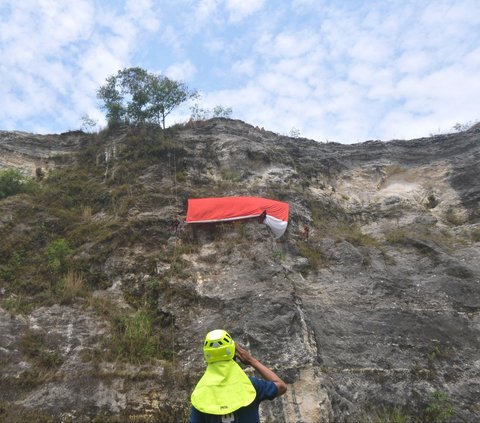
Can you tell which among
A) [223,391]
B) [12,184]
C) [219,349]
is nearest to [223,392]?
[223,391]

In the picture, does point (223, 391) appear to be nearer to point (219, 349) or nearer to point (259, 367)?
point (219, 349)

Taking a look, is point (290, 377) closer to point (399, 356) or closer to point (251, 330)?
point (251, 330)

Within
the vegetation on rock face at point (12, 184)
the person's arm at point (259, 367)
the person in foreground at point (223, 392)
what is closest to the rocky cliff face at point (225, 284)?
the vegetation on rock face at point (12, 184)

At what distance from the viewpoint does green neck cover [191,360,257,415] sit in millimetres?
2980

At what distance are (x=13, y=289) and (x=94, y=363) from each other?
3.07 m

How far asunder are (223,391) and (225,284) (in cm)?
686

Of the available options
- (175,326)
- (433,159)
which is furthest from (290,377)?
(433,159)

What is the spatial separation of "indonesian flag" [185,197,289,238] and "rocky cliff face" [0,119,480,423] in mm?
308

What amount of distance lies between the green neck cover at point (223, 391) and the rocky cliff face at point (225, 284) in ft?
15.0

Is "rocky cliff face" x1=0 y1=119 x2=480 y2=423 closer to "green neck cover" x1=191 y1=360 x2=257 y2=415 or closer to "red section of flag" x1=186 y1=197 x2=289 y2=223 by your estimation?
"red section of flag" x1=186 y1=197 x2=289 y2=223

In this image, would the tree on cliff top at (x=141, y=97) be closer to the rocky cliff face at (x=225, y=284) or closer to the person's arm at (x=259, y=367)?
the rocky cliff face at (x=225, y=284)

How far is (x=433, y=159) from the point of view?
18234 millimetres

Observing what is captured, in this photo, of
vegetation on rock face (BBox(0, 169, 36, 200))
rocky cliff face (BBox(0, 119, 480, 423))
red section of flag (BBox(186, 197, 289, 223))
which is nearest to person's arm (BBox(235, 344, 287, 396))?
rocky cliff face (BBox(0, 119, 480, 423))

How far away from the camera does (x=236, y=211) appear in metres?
12.1
